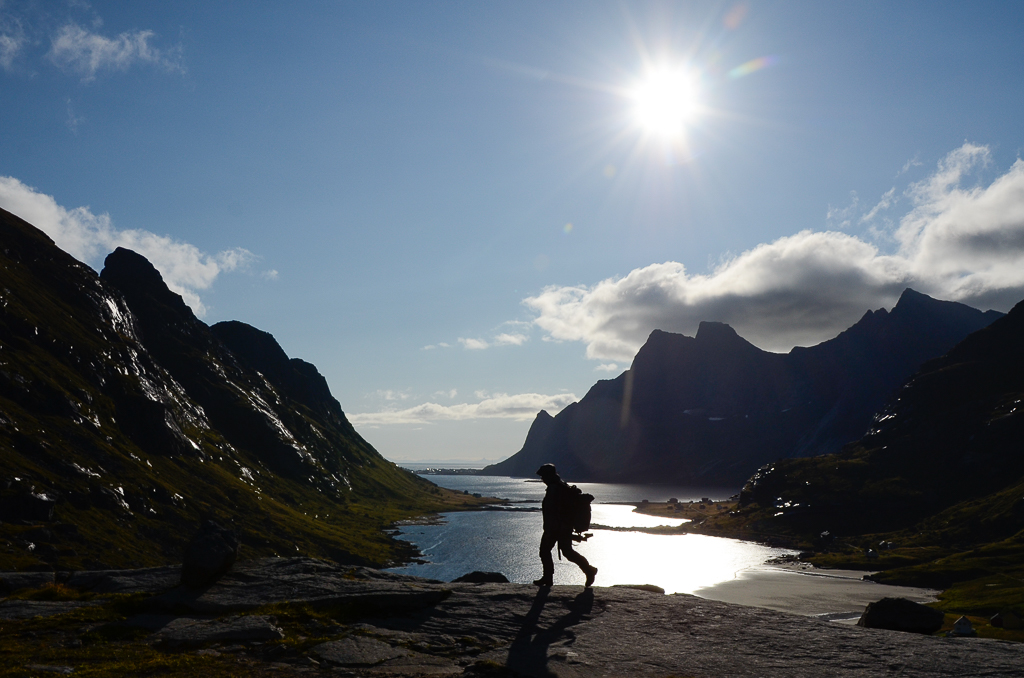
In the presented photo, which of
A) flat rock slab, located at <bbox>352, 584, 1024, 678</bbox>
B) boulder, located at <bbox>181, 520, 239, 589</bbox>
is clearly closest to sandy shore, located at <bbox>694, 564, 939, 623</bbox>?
flat rock slab, located at <bbox>352, 584, 1024, 678</bbox>

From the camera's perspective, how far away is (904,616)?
20.0 m

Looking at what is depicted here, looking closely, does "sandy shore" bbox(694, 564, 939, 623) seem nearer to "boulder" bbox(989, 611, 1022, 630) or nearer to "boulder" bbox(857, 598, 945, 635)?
"boulder" bbox(989, 611, 1022, 630)

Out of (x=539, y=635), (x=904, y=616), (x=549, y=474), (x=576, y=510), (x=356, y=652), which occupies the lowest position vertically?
(x=356, y=652)

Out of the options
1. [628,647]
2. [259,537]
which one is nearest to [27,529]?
[259,537]

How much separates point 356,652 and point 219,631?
177 inches

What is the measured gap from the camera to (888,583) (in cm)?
15000

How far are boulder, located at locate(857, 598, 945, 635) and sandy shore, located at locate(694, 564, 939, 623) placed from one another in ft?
329

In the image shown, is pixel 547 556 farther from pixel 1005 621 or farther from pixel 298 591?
pixel 1005 621

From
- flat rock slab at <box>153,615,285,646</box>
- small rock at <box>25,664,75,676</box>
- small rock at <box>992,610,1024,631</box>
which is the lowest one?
small rock at <box>992,610,1024,631</box>

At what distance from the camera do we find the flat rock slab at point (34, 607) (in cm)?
1876

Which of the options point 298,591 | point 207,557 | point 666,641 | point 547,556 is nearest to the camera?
point 666,641

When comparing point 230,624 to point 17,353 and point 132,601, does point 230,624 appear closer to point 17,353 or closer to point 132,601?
point 132,601

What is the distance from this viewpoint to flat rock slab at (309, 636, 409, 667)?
1549 cm

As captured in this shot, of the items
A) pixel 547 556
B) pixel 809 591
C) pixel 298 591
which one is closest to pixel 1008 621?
pixel 809 591
